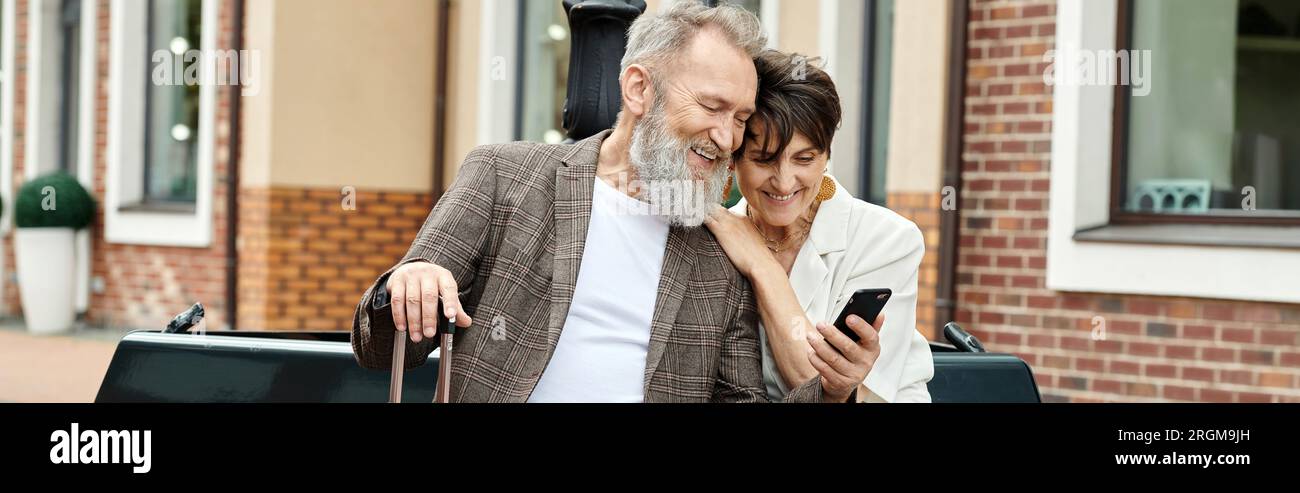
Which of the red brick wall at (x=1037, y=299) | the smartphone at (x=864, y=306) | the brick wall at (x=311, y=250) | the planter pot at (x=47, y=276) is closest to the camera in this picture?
the smartphone at (x=864, y=306)

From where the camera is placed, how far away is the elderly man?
2.53m

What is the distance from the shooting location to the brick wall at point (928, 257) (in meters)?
6.65

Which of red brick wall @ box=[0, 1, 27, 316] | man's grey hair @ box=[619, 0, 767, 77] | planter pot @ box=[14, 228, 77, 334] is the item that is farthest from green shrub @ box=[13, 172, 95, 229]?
man's grey hair @ box=[619, 0, 767, 77]

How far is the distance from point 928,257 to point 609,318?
4.34m

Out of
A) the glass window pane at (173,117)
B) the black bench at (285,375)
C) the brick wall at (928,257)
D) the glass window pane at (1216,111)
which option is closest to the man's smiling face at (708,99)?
the black bench at (285,375)

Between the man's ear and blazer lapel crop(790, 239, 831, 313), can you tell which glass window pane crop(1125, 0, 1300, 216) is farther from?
the man's ear

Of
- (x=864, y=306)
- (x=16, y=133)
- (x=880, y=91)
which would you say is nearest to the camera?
(x=864, y=306)

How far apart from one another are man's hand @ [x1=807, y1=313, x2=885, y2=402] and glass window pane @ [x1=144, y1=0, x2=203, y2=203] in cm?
934

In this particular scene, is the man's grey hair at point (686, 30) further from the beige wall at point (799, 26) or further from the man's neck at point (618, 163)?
the beige wall at point (799, 26)

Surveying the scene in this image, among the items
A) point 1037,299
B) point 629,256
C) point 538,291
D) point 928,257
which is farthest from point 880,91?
point 538,291

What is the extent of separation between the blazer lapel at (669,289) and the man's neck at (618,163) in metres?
0.13

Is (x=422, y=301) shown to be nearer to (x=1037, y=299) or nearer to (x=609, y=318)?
(x=609, y=318)

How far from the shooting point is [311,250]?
9.48m
